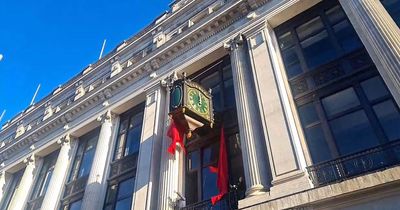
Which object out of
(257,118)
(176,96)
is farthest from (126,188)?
(257,118)

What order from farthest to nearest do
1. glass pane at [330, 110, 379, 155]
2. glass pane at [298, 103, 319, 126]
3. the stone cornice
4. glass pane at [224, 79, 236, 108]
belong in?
the stone cornice < glass pane at [224, 79, 236, 108] < glass pane at [298, 103, 319, 126] < glass pane at [330, 110, 379, 155]

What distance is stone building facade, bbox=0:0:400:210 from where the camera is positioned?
720 centimetres

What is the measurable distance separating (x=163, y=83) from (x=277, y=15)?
5966 millimetres

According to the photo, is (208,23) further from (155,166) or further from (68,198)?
(68,198)

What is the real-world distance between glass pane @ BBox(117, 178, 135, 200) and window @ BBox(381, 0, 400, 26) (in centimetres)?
1118

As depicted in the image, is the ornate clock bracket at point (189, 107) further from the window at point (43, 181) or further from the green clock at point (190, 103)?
the window at point (43, 181)

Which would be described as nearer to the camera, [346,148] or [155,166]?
[346,148]

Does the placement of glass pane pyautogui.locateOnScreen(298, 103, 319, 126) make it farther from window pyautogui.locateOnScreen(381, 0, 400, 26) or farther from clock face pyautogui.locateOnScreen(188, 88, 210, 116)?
window pyautogui.locateOnScreen(381, 0, 400, 26)

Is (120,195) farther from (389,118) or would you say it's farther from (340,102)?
(389,118)

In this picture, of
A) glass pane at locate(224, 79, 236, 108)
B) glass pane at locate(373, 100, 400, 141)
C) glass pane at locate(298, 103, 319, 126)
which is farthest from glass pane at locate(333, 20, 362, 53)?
glass pane at locate(224, 79, 236, 108)

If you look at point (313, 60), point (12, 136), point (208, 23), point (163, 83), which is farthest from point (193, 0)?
point (12, 136)

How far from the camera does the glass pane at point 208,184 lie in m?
9.50

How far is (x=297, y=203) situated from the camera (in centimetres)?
679

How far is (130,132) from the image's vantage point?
1493 centimetres
